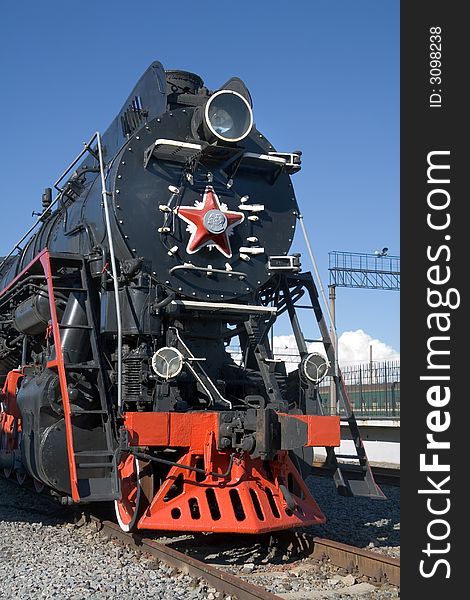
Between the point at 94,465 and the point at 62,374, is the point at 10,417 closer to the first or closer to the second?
the point at 62,374

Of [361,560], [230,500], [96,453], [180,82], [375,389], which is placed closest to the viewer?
[361,560]

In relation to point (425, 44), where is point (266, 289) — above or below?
below

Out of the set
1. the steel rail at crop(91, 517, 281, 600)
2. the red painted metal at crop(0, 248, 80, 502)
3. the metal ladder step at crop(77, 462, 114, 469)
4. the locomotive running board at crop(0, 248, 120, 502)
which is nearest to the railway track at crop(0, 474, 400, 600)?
the steel rail at crop(91, 517, 281, 600)

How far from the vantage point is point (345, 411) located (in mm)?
7098

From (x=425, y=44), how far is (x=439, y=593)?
10.7 feet

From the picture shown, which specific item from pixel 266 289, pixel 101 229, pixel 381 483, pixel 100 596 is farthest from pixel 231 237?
pixel 381 483

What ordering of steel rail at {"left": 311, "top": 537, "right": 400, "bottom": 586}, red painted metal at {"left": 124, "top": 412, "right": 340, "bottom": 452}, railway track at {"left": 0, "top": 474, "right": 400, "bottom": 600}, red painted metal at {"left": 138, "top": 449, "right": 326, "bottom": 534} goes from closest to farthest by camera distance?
railway track at {"left": 0, "top": 474, "right": 400, "bottom": 600} → steel rail at {"left": 311, "top": 537, "right": 400, "bottom": 586} → red painted metal at {"left": 138, "top": 449, "right": 326, "bottom": 534} → red painted metal at {"left": 124, "top": 412, "right": 340, "bottom": 452}

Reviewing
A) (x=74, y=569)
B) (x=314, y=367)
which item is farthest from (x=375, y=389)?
(x=74, y=569)

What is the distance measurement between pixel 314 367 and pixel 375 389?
57.6 feet

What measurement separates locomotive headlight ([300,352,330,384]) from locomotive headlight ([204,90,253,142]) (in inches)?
86.3

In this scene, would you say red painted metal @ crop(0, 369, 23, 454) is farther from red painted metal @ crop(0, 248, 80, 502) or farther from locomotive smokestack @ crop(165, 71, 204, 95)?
locomotive smokestack @ crop(165, 71, 204, 95)

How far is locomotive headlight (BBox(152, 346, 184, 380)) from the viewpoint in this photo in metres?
6.45

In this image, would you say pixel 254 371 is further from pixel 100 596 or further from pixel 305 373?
pixel 100 596

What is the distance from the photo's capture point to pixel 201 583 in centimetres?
550
